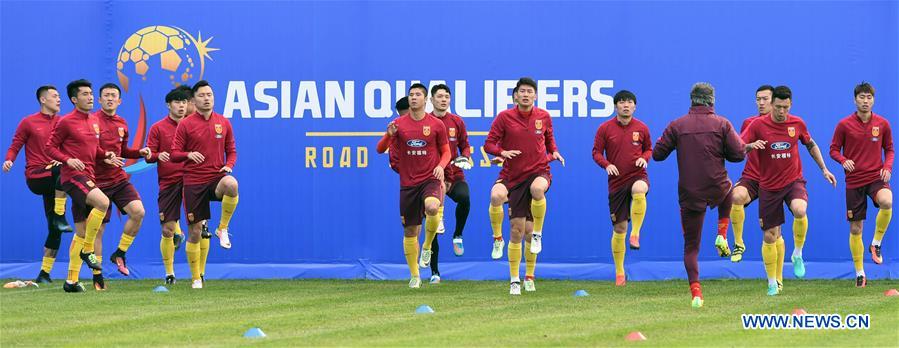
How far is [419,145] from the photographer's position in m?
11.9

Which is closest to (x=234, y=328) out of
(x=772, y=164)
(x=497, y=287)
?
(x=497, y=287)

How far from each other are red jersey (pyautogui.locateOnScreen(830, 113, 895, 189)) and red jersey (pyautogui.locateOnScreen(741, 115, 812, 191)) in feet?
2.69

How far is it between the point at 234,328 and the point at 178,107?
184 inches

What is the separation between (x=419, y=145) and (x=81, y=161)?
2914mm

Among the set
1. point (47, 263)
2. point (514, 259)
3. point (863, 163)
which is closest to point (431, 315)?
point (514, 259)

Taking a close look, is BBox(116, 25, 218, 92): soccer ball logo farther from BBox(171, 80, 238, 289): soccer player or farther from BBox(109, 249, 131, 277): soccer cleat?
BBox(109, 249, 131, 277): soccer cleat

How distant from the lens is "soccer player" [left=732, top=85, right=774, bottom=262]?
12.3m

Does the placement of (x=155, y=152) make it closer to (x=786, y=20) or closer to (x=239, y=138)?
(x=239, y=138)

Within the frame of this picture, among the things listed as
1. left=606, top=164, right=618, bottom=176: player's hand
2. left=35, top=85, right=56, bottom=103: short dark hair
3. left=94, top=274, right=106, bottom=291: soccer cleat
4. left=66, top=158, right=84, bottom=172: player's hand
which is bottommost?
left=94, top=274, right=106, bottom=291: soccer cleat

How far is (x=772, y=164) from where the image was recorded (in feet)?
38.3

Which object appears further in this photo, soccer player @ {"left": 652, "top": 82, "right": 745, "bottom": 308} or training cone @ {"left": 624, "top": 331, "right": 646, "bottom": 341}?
soccer player @ {"left": 652, "top": 82, "right": 745, "bottom": 308}

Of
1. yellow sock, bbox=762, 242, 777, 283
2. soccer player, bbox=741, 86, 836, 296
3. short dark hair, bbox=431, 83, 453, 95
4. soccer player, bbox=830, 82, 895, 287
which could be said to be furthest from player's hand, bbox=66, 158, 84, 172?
soccer player, bbox=830, 82, 895, 287

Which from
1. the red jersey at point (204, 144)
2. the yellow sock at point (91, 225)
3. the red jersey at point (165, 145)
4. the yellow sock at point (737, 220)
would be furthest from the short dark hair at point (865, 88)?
the yellow sock at point (91, 225)

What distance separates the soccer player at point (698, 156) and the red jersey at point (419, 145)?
254 cm
